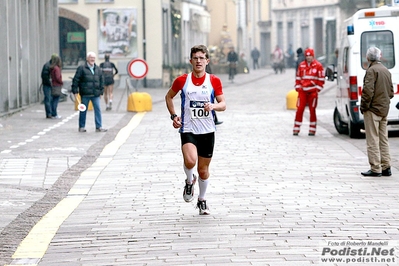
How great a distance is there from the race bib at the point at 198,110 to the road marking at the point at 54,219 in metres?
1.54

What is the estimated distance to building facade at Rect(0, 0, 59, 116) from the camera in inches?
1057

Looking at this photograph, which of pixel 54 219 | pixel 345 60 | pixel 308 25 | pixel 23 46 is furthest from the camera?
pixel 308 25

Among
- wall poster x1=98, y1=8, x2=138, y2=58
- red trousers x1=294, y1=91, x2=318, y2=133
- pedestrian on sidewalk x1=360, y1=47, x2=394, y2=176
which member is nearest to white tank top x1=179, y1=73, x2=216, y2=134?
pedestrian on sidewalk x1=360, y1=47, x2=394, y2=176

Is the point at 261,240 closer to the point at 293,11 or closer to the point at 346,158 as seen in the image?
the point at 346,158

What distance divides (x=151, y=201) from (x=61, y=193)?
4.67 ft

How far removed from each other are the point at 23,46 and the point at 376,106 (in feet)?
60.9

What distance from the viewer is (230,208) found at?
10391 millimetres

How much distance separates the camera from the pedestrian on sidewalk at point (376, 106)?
13.3 metres

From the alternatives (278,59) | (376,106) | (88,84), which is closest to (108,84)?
(88,84)

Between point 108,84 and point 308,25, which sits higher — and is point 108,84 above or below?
below

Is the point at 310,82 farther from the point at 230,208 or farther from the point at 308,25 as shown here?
the point at 308,25

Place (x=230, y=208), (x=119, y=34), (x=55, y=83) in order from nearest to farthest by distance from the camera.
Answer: (x=230, y=208), (x=55, y=83), (x=119, y=34)

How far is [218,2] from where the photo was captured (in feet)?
255

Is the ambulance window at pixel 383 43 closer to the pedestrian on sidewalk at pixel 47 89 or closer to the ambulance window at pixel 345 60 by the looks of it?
the ambulance window at pixel 345 60
